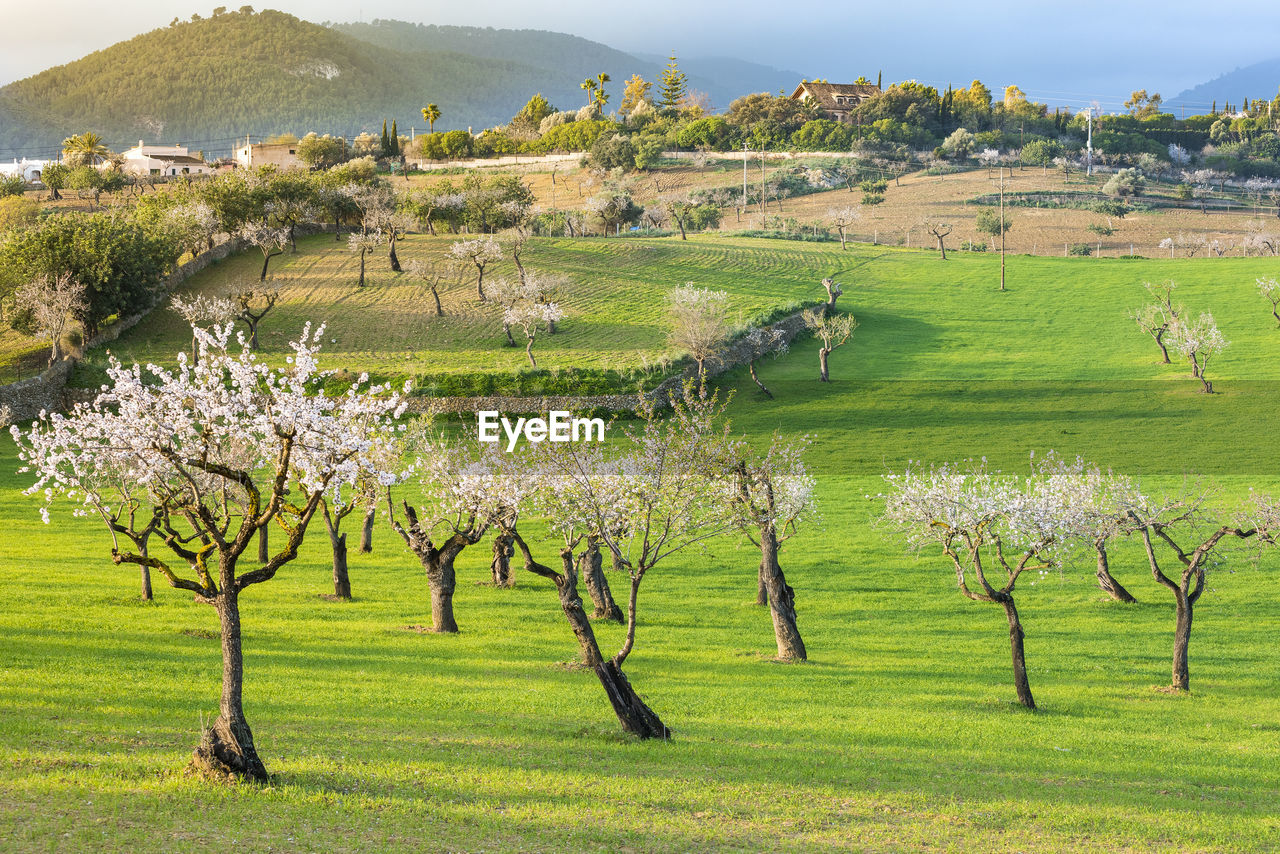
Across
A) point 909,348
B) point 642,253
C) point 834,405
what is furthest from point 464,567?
point 642,253

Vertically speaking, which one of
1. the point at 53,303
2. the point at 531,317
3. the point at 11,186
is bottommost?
the point at 531,317

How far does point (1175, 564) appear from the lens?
1757 inches

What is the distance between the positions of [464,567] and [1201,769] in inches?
1173

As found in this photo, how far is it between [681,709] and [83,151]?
188 m

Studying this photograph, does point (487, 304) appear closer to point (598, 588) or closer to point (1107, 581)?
point (598, 588)

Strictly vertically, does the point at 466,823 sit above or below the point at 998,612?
above

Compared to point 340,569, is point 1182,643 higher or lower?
lower

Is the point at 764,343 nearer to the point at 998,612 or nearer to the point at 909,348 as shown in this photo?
the point at 909,348

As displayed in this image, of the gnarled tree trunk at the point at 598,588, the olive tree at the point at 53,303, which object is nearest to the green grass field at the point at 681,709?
the gnarled tree trunk at the point at 598,588

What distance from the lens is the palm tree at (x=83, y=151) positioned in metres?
171

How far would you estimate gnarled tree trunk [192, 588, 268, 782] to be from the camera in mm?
17625

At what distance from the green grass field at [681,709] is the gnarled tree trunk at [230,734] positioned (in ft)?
1.68

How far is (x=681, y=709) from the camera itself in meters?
25.4

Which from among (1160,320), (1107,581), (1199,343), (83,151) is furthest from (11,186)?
(1107,581)
